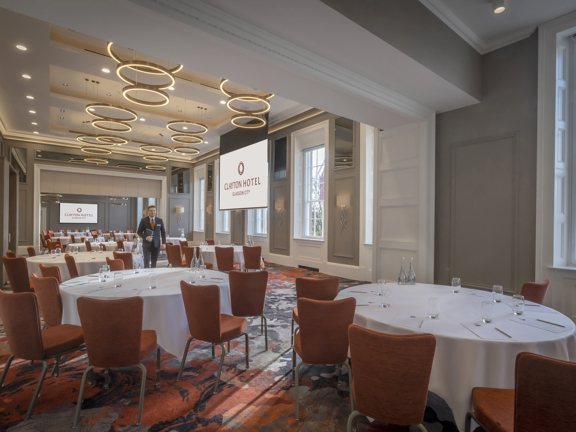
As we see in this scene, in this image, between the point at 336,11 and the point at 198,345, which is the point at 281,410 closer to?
the point at 198,345

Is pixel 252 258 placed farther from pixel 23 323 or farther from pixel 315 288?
pixel 23 323

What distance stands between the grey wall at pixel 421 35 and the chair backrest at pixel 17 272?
16.4 ft

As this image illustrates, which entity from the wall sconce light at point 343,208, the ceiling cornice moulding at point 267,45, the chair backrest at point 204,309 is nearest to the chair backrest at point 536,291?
the ceiling cornice moulding at point 267,45

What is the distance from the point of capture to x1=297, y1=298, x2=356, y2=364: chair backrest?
2.17 m

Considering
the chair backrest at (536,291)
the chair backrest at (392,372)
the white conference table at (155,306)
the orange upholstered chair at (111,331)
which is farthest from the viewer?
the chair backrest at (536,291)

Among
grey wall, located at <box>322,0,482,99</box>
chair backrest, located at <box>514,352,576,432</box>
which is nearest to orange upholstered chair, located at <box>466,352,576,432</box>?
chair backrest, located at <box>514,352,576,432</box>

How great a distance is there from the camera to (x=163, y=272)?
3.97 metres

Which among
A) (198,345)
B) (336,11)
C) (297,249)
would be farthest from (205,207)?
(336,11)

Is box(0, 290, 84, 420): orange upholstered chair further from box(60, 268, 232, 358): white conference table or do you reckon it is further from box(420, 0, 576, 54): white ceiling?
box(420, 0, 576, 54): white ceiling

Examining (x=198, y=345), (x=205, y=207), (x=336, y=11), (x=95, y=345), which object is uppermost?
(x=336, y=11)

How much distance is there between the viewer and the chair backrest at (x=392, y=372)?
1.48 metres

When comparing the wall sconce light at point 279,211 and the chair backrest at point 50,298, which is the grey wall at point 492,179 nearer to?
the chair backrest at point 50,298

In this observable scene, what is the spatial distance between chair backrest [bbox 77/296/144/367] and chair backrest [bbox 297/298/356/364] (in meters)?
1.14

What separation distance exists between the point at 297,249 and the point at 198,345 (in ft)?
18.9
